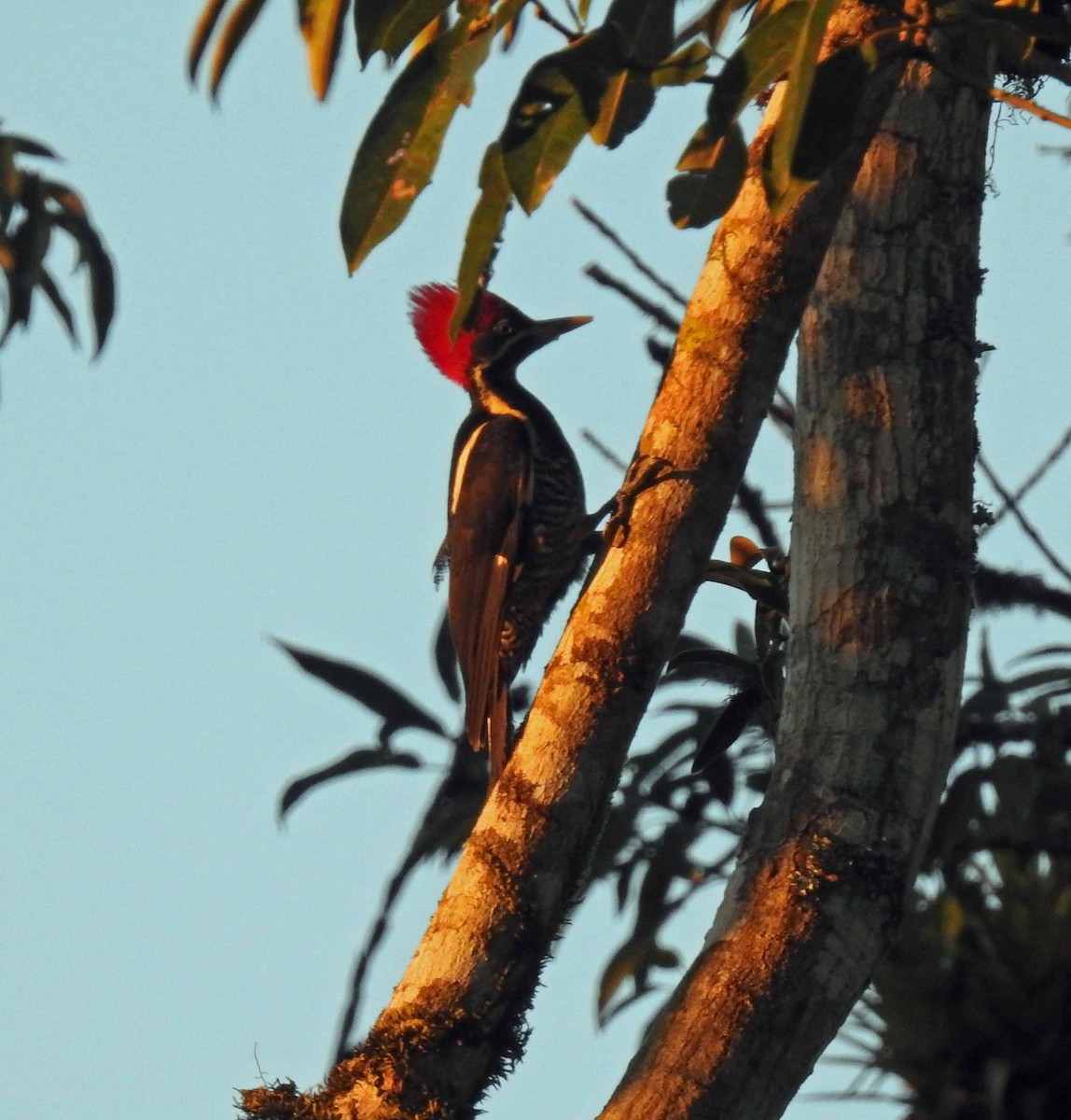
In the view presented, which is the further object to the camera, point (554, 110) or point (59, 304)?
point (59, 304)

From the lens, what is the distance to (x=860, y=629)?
2000 millimetres

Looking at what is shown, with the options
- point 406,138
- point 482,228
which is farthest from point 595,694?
point 406,138

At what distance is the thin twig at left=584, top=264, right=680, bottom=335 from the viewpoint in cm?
315

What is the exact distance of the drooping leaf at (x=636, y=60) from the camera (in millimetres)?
1530

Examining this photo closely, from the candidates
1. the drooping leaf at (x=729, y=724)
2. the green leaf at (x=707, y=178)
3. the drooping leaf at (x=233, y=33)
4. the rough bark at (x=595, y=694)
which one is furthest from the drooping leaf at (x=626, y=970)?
the green leaf at (x=707, y=178)

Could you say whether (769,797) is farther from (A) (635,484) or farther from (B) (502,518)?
(B) (502,518)

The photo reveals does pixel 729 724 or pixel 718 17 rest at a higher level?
pixel 718 17

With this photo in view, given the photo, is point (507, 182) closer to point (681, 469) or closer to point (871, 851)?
point (681, 469)

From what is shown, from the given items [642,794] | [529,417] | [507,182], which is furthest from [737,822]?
[507,182]

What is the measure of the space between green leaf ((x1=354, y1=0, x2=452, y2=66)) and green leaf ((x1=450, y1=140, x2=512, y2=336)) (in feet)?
0.66

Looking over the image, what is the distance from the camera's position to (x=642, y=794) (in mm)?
3818

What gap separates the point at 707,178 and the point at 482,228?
222mm

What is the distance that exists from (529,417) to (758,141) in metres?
2.12

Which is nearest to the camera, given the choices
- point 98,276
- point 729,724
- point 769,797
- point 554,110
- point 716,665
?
point 554,110
